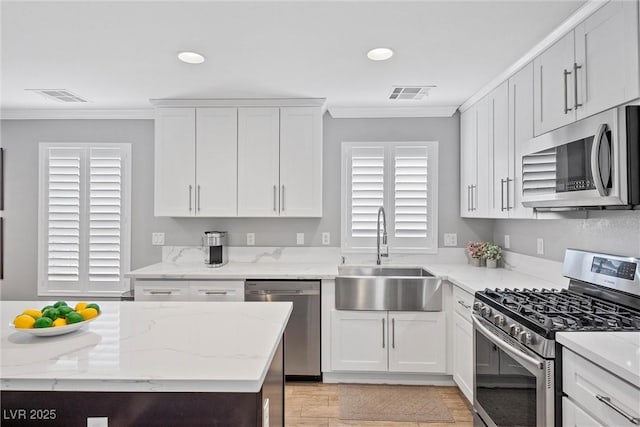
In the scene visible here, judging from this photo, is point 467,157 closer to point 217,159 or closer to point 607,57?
Result: point 607,57

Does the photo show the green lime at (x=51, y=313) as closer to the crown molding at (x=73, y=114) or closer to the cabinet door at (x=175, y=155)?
the cabinet door at (x=175, y=155)

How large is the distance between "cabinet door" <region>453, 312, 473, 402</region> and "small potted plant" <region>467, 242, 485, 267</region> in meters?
0.70

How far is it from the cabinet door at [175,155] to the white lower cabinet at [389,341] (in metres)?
1.74

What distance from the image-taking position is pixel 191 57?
249 centimetres

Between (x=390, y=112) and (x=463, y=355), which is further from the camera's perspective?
(x=390, y=112)

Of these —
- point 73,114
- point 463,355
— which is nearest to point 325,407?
point 463,355

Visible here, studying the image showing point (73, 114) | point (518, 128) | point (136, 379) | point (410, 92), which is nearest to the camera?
point (136, 379)

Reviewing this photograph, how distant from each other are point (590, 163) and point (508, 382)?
1.11 m

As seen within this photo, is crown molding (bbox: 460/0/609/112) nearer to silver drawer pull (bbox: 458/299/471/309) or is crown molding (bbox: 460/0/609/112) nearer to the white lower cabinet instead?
silver drawer pull (bbox: 458/299/471/309)

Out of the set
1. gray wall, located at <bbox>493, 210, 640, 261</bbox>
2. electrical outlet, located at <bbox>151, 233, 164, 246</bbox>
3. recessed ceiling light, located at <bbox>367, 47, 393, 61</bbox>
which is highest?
recessed ceiling light, located at <bbox>367, 47, 393, 61</bbox>

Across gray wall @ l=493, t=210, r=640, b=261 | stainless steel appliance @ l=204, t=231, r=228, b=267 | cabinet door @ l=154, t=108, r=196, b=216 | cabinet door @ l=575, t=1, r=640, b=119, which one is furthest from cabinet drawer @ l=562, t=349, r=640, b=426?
cabinet door @ l=154, t=108, r=196, b=216

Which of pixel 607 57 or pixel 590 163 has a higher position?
pixel 607 57

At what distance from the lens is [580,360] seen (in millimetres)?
1436

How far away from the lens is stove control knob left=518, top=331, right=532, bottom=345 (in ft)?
5.43
